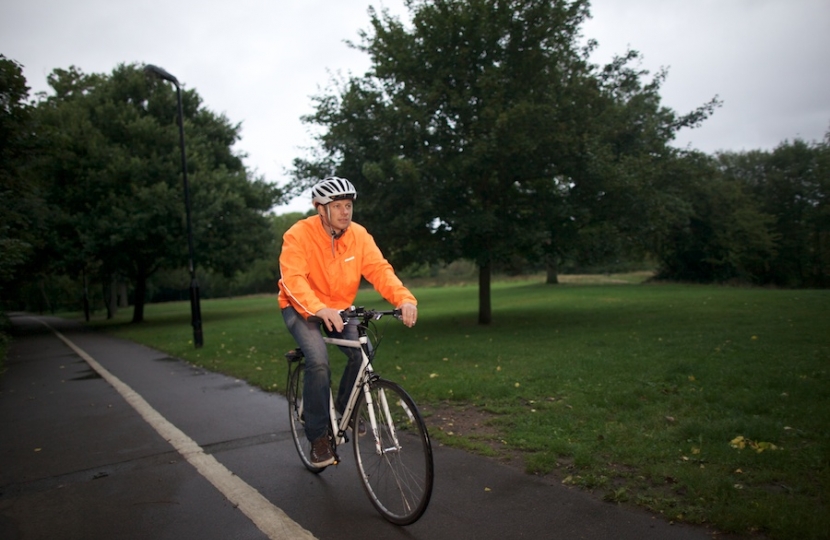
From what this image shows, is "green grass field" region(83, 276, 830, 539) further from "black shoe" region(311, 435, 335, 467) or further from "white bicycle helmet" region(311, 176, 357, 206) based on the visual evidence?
"white bicycle helmet" region(311, 176, 357, 206)

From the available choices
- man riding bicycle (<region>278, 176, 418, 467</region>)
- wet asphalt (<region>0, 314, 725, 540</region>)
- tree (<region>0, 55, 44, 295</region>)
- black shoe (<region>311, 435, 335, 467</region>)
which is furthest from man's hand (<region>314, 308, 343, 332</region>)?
tree (<region>0, 55, 44, 295</region>)

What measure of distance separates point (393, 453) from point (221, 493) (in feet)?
4.77

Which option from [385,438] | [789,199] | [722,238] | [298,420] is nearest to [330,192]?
[385,438]

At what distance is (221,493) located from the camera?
4.19 m

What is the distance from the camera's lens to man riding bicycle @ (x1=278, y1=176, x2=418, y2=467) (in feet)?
13.1

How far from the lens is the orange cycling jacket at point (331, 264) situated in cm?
406

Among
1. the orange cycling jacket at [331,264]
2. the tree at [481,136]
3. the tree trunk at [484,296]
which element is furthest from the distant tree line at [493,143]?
the orange cycling jacket at [331,264]

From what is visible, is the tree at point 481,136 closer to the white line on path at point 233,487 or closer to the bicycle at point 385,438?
the white line on path at point 233,487

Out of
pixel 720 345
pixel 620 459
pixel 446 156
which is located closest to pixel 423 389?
pixel 620 459

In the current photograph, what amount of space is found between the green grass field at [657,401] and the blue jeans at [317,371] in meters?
1.51

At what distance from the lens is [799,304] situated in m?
16.2

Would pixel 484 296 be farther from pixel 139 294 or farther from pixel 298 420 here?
pixel 139 294

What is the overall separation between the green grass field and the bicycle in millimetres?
1275

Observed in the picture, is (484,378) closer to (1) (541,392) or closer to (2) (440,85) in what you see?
(1) (541,392)
